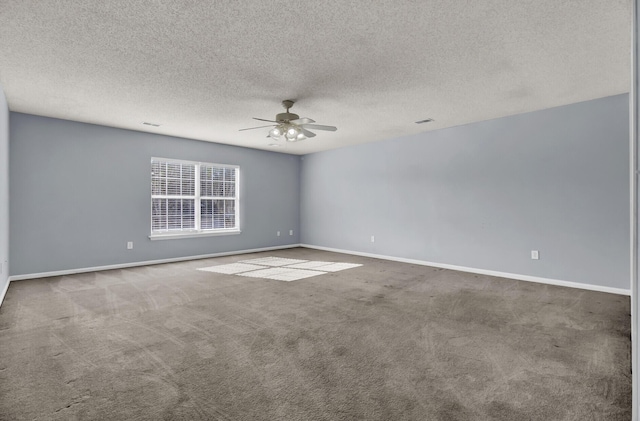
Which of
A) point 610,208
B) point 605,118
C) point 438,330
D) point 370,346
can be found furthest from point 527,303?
point 605,118

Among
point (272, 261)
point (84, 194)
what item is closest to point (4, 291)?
point (84, 194)

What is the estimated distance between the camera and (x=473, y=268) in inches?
213

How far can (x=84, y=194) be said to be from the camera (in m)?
5.33

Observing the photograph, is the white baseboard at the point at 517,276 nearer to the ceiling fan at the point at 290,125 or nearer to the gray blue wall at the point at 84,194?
the ceiling fan at the point at 290,125

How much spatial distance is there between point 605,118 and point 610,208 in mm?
1156

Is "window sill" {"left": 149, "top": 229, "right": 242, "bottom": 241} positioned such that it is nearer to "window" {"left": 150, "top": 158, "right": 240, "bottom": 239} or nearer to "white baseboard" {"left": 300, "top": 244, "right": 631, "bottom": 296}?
"window" {"left": 150, "top": 158, "right": 240, "bottom": 239}

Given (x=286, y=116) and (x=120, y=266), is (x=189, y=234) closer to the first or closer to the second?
(x=120, y=266)

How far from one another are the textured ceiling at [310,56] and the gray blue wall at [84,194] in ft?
1.81

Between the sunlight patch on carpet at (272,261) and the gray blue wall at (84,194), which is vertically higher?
the gray blue wall at (84,194)

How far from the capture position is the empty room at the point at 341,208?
2.05 metres

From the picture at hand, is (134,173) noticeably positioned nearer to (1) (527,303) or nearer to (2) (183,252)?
(2) (183,252)

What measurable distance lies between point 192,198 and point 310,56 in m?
4.70

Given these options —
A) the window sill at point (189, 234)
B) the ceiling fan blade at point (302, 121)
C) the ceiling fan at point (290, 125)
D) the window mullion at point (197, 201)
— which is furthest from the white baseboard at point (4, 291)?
the ceiling fan blade at point (302, 121)

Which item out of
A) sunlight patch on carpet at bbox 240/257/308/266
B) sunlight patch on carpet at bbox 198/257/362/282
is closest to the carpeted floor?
sunlight patch on carpet at bbox 198/257/362/282
